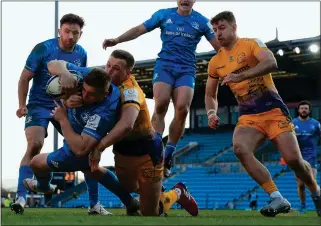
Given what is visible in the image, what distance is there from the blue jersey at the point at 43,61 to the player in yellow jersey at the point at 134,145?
1.50 metres

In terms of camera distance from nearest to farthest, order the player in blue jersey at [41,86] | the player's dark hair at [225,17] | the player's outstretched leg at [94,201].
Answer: the player's dark hair at [225,17], the player in blue jersey at [41,86], the player's outstretched leg at [94,201]

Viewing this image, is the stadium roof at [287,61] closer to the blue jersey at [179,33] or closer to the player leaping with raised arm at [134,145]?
the blue jersey at [179,33]

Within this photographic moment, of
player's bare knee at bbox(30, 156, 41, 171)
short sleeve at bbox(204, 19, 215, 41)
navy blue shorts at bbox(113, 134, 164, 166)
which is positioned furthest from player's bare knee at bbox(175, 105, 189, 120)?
player's bare knee at bbox(30, 156, 41, 171)

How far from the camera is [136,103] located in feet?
Answer: 20.0

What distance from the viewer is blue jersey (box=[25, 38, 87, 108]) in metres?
7.61

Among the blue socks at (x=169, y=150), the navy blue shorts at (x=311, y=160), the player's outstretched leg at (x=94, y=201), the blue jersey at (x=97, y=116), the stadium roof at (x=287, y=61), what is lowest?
the player's outstretched leg at (x=94, y=201)

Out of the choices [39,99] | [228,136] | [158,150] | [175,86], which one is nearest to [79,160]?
[158,150]

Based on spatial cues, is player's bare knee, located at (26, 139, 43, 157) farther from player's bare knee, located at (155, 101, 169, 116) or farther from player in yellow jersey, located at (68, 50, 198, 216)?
player's bare knee, located at (155, 101, 169, 116)

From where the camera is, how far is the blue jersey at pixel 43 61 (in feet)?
25.0

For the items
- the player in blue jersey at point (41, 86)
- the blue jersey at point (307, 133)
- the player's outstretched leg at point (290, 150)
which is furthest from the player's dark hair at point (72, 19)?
the blue jersey at point (307, 133)

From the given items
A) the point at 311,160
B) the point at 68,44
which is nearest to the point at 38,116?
the point at 68,44

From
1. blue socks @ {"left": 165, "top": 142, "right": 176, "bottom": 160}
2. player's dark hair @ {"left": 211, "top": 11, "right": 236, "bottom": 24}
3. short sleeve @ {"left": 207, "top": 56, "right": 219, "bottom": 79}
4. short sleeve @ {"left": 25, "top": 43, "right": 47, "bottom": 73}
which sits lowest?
blue socks @ {"left": 165, "top": 142, "right": 176, "bottom": 160}

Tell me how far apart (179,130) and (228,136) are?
26546 mm

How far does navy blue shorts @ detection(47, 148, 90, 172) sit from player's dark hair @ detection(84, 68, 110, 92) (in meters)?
0.86
